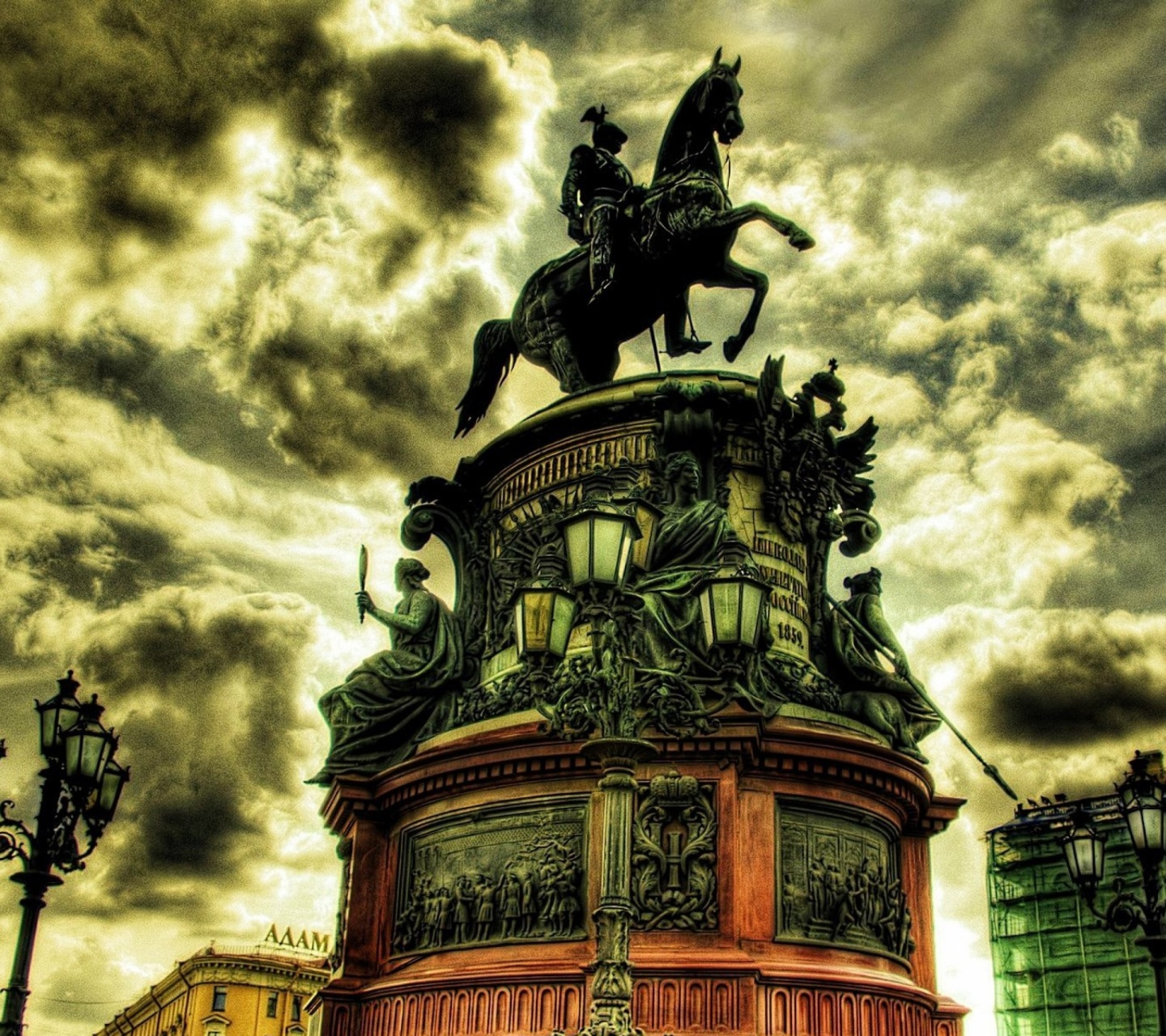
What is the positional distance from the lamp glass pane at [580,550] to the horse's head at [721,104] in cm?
1314

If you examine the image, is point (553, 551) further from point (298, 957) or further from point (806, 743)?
point (298, 957)

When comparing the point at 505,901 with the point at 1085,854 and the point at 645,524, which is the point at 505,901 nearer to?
the point at 645,524

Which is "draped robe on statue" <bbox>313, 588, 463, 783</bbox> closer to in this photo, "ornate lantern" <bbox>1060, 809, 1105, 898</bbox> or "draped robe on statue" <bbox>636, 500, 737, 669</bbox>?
"draped robe on statue" <bbox>636, 500, 737, 669</bbox>

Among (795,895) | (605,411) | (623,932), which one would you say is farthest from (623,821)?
(605,411)

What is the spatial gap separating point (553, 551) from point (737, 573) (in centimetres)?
752

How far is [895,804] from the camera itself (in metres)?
15.9

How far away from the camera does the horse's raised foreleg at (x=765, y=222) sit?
19000 mm

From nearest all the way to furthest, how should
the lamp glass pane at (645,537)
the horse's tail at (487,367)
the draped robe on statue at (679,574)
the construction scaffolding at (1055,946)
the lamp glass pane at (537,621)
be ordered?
the lamp glass pane at (537,621) → the draped robe on statue at (679,574) → the lamp glass pane at (645,537) → the horse's tail at (487,367) → the construction scaffolding at (1055,946)

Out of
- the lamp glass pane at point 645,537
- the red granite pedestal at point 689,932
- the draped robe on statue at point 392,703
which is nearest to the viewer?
the red granite pedestal at point 689,932

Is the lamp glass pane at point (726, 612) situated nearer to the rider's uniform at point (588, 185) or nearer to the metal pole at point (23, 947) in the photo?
the metal pole at point (23, 947)

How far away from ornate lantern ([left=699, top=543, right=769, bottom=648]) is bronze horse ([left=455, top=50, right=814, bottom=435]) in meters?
10.6

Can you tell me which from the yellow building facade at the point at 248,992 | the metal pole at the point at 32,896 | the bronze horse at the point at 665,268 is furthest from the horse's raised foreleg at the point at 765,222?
the yellow building facade at the point at 248,992

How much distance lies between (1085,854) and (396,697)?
899 centimetres

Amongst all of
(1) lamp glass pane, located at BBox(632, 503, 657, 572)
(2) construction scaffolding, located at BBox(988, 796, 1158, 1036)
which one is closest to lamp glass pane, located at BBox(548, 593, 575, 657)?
(1) lamp glass pane, located at BBox(632, 503, 657, 572)
